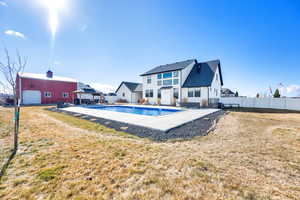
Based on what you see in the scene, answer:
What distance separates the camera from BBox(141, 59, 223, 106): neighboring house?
15.3m

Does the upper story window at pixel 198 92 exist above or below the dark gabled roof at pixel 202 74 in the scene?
below

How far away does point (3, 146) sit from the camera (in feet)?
10.2

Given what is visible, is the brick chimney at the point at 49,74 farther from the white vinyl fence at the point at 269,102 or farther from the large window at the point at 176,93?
the white vinyl fence at the point at 269,102

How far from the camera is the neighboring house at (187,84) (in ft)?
50.2

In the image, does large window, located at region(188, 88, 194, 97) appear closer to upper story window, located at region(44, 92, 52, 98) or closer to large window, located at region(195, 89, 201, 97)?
large window, located at region(195, 89, 201, 97)

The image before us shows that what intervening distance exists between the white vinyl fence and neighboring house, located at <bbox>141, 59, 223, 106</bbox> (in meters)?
3.52

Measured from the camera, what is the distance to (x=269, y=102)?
52.7ft

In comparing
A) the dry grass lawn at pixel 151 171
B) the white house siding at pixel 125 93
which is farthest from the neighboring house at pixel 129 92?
the dry grass lawn at pixel 151 171

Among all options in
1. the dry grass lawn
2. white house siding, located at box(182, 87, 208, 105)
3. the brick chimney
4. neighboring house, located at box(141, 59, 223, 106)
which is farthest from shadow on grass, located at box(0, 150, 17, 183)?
the brick chimney

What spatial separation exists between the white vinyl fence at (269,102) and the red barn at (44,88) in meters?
28.1

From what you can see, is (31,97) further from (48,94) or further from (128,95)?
(128,95)

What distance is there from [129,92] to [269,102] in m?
23.5

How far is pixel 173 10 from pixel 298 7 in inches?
348

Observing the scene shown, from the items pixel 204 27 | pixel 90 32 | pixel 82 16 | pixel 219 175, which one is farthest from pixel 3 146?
pixel 204 27
